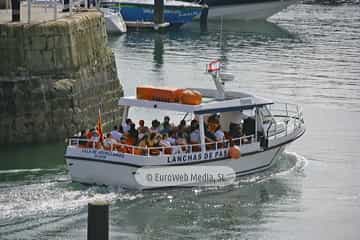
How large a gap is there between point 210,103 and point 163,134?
118 centimetres

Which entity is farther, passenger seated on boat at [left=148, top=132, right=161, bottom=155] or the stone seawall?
the stone seawall

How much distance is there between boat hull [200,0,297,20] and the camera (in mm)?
68062

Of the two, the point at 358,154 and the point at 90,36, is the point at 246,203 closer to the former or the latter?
the point at 358,154

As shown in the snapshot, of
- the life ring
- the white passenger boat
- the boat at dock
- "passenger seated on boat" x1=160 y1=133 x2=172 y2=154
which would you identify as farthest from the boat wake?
the boat at dock

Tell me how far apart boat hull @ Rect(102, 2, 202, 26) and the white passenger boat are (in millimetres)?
34914

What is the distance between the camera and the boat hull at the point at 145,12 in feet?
202

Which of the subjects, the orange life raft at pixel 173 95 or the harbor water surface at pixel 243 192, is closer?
the harbor water surface at pixel 243 192

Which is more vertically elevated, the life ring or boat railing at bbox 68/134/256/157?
boat railing at bbox 68/134/256/157

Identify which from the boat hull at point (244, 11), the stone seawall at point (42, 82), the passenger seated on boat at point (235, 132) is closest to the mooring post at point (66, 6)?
the stone seawall at point (42, 82)

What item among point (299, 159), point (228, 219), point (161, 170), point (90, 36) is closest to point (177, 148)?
point (161, 170)

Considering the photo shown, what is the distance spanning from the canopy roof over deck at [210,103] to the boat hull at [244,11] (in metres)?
42.3

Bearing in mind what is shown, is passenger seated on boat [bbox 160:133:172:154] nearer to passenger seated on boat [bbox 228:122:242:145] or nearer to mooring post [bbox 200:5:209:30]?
passenger seated on boat [bbox 228:122:242:145]

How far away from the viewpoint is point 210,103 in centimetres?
2455

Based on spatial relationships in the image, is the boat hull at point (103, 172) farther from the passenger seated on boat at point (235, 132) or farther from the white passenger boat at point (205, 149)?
the passenger seated on boat at point (235, 132)
